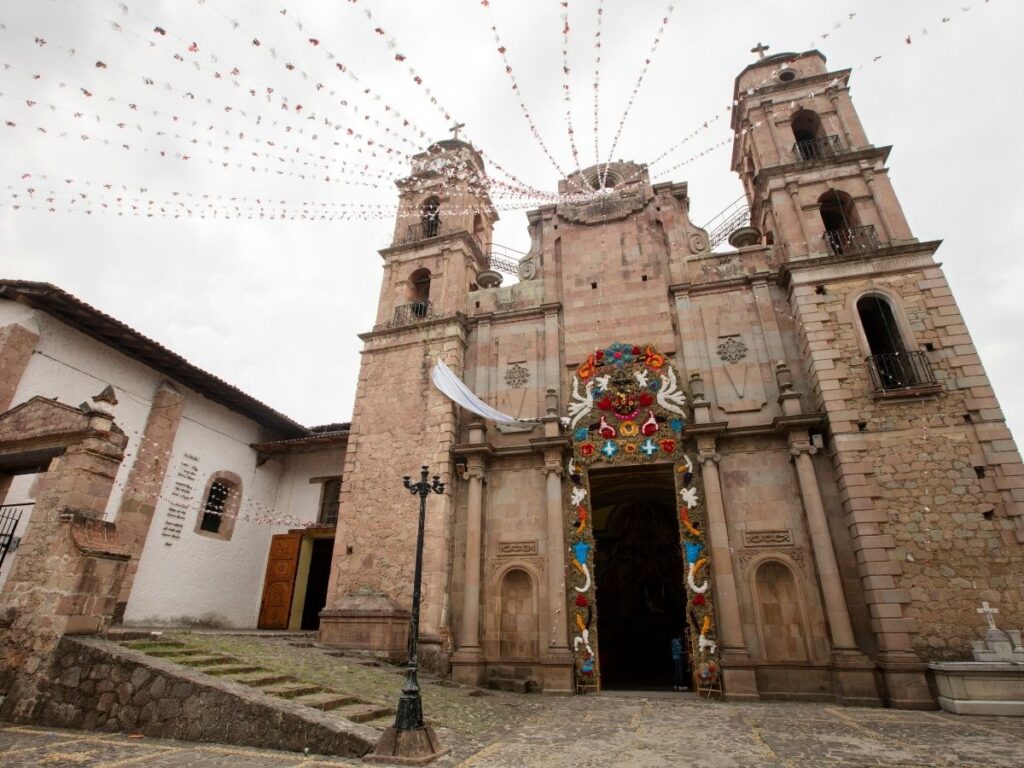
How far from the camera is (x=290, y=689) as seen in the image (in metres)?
7.90

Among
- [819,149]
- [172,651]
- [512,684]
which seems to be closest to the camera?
[172,651]

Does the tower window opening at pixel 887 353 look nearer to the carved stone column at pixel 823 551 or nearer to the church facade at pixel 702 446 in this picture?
the church facade at pixel 702 446

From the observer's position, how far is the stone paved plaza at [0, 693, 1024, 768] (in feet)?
19.9

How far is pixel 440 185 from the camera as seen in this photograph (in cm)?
2012

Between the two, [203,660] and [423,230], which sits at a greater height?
[423,230]

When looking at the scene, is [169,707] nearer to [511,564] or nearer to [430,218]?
[511,564]

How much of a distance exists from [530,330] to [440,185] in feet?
25.1

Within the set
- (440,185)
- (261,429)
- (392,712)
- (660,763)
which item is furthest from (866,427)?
(261,429)

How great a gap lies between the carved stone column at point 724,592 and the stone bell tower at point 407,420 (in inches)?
245

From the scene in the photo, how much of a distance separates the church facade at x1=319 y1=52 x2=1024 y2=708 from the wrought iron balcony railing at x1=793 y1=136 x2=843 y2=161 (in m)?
0.11

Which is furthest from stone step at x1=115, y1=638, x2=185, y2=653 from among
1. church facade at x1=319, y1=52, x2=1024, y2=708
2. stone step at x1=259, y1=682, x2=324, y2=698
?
church facade at x1=319, y1=52, x2=1024, y2=708

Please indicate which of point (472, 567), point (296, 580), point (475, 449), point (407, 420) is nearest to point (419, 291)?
point (407, 420)

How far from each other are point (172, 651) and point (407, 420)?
7.87 m

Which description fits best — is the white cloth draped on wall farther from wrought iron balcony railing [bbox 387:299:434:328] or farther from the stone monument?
the stone monument
